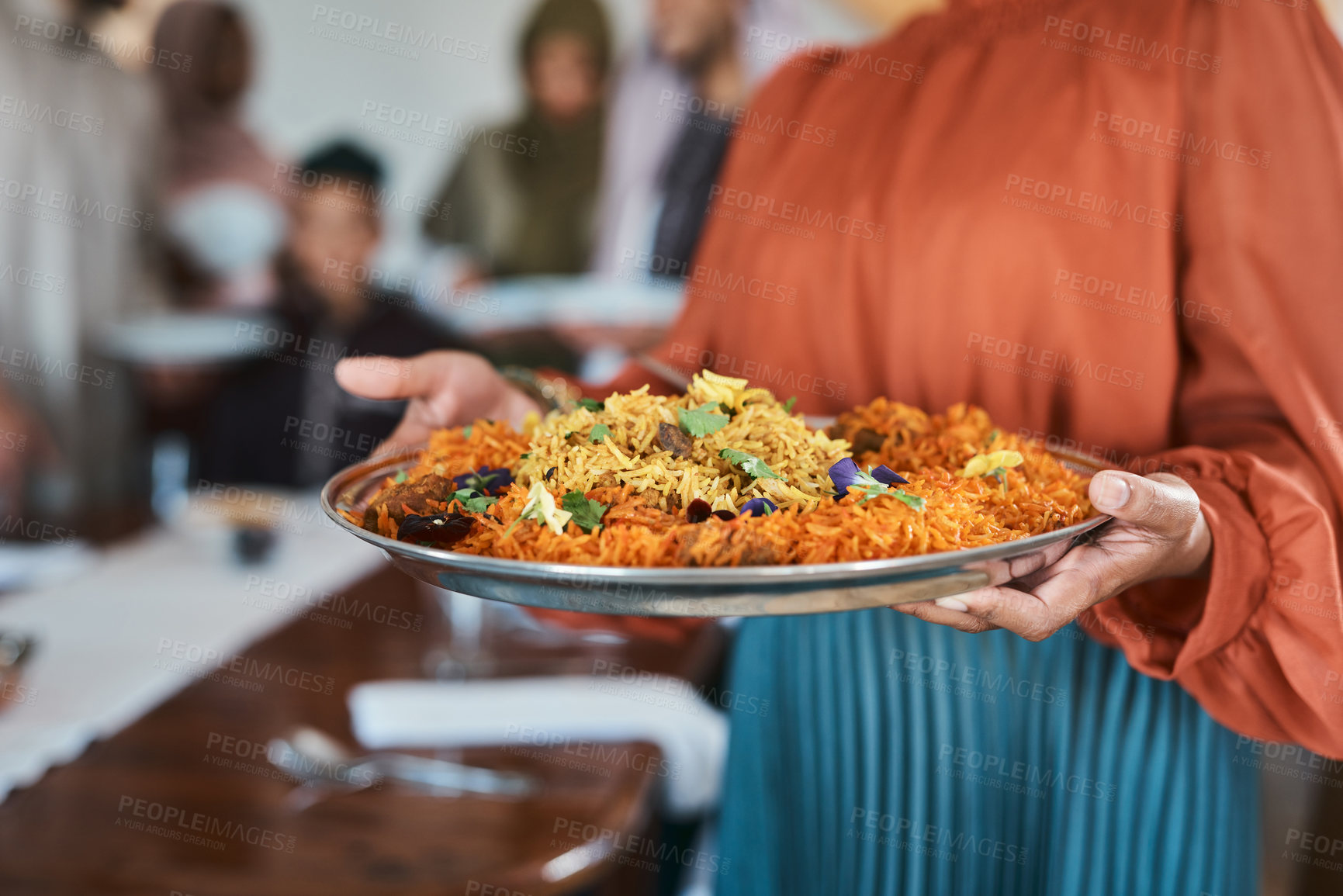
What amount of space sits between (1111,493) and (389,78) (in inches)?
142

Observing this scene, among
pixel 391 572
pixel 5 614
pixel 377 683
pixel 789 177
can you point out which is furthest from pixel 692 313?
pixel 5 614

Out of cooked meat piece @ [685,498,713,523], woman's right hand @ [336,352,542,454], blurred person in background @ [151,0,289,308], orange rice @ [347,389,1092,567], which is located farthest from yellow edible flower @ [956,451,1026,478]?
blurred person in background @ [151,0,289,308]

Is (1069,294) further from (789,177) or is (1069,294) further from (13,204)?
(13,204)

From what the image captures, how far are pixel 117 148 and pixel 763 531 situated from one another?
366cm

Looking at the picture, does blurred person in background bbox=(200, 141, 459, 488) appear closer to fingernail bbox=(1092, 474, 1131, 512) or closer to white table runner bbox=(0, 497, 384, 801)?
white table runner bbox=(0, 497, 384, 801)

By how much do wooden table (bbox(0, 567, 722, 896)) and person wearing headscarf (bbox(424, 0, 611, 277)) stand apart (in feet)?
7.64

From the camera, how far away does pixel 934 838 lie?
98 centimetres

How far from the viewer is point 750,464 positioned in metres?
0.70

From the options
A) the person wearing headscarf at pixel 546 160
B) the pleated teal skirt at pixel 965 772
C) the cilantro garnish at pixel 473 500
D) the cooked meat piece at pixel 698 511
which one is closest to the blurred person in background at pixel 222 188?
the person wearing headscarf at pixel 546 160

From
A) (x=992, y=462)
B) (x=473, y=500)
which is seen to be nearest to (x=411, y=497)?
(x=473, y=500)

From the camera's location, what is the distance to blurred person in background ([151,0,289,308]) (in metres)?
3.46

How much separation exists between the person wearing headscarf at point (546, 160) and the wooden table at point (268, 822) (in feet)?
7.64

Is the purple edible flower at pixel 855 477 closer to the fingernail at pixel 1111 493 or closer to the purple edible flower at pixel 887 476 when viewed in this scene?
the purple edible flower at pixel 887 476

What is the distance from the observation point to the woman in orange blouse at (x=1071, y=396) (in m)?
0.78
